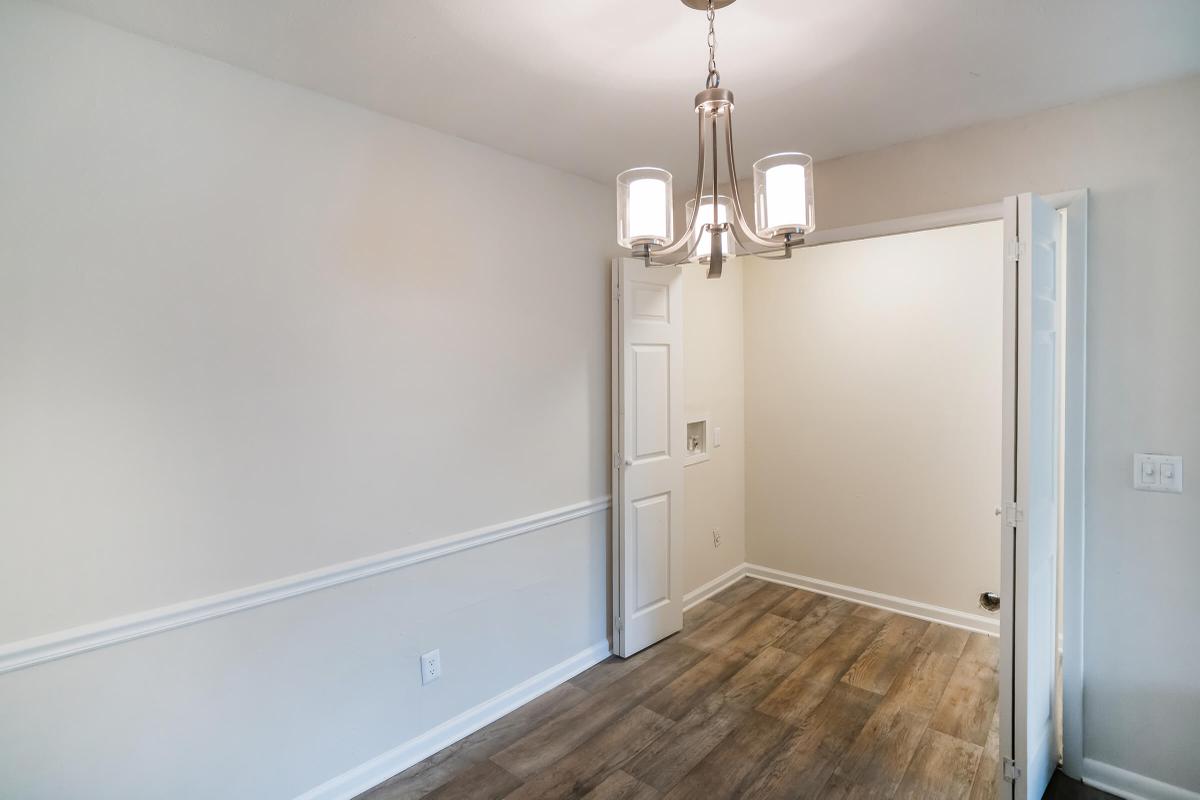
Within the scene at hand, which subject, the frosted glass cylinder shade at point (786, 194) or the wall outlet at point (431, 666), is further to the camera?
the wall outlet at point (431, 666)

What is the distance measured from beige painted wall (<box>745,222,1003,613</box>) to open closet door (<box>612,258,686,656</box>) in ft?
3.57

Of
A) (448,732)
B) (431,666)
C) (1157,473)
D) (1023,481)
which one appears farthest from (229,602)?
Result: (1157,473)

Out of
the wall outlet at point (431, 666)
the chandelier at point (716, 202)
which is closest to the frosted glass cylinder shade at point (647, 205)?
the chandelier at point (716, 202)

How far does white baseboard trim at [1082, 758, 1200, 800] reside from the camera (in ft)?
6.64

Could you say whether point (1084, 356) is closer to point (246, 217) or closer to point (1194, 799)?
point (1194, 799)

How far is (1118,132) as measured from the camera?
2092mm

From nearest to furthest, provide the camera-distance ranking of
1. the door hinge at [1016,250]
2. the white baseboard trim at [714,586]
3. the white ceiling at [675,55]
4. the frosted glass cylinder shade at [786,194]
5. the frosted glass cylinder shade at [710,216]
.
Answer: the frosted glass cylinder shade at [786,194] < the frosted glass cylinder shade at [710,216] < the white ceiling at [675,55] < the door hinge at [1016,250] < the white baseboard trim at [714,586]

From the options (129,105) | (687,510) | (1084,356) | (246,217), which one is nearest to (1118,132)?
(1084,356)

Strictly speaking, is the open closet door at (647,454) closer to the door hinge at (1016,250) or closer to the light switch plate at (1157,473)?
the door hinge at (1016,250)

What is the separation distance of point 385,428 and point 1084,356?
2598 mm

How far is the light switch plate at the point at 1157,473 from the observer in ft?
6.59

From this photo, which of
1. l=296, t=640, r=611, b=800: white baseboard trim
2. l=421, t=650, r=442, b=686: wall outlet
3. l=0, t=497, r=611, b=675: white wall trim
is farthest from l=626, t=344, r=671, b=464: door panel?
l=421, t=650, r=442, b=686: wall outlet

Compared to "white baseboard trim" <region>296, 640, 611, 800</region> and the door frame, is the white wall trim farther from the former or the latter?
the door frame

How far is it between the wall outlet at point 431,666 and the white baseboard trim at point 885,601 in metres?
2.63
